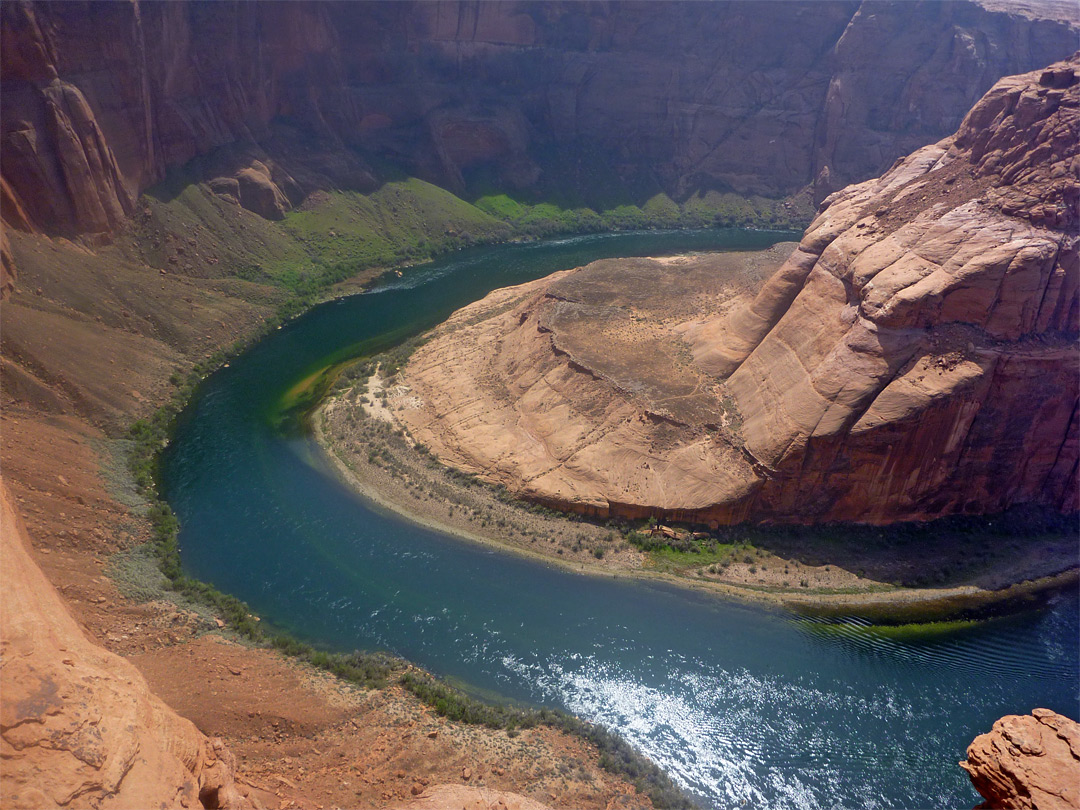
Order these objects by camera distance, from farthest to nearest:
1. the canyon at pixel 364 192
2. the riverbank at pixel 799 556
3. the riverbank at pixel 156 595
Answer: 1. the riverbank at pixel 799 556
2. the riverbank at pixel 156 595
3. the canyon at pixel 364 192

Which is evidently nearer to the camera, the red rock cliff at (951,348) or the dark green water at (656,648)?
the dark green water at (656,648)

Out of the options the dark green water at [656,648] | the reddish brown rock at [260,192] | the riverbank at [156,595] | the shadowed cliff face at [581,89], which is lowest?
the dark green water at [656,648]

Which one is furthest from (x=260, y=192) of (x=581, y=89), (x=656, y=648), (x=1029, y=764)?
(x=1029, y=764)

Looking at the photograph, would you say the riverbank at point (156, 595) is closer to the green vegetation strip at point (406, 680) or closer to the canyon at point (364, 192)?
the canyon at point (364, 192)

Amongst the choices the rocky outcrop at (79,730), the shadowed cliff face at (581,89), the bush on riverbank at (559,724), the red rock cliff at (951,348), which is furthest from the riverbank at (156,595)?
the shadowed cliff face at (581,89)

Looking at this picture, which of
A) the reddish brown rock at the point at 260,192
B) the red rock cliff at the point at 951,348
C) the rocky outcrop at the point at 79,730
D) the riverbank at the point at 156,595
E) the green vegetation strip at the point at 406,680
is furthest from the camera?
the reddish brown rock at the point at 260,192

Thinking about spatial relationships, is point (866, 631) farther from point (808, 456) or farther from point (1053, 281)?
point (1053, 281)

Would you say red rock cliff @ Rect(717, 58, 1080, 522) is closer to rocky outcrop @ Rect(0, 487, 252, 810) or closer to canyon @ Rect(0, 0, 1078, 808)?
canyon @ Rect(0, 0, 1078, 808)

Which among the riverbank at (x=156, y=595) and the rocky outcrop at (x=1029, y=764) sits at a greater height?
the rocky outcrop at (x=1029, y=764)
